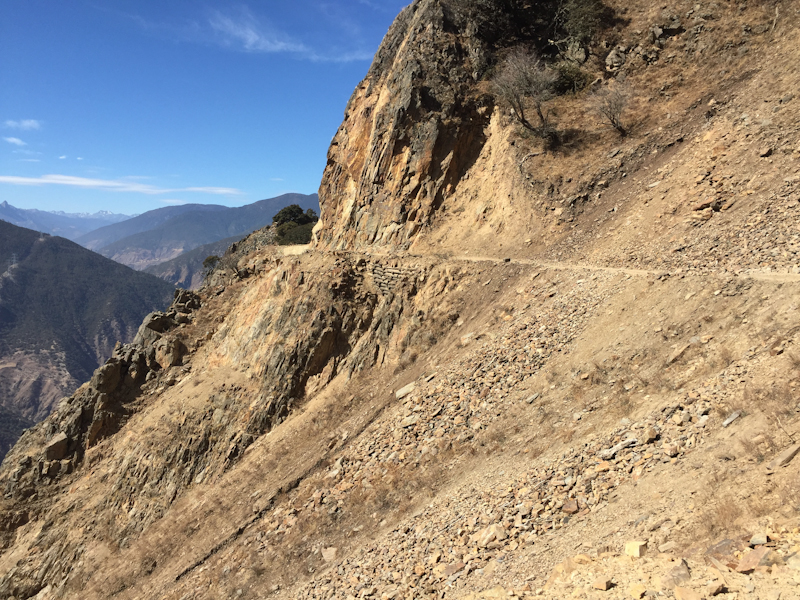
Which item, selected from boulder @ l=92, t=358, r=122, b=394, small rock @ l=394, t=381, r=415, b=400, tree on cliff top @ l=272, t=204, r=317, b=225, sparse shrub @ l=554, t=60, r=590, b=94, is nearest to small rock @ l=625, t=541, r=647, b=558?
small rock @ l=394, t=381, r=415, b=400

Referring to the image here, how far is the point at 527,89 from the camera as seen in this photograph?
22.8m

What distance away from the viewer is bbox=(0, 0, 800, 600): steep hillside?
709 cm

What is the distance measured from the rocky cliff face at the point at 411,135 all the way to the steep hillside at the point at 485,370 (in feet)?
0.55

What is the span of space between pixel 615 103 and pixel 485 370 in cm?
1489

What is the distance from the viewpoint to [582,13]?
25.5 metres

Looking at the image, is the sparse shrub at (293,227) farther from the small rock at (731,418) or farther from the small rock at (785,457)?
the small rock at (785,457)

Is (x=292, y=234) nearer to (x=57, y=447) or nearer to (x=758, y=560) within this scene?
(x=57, y=447)

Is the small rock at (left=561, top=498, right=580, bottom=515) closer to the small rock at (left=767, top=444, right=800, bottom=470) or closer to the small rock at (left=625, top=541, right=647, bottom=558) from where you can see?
the small rock at (left=625, top=541, right=647, bottom=558)

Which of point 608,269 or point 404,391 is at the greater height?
point 608,269

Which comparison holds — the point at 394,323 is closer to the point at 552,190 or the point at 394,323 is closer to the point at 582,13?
the point at 552,190

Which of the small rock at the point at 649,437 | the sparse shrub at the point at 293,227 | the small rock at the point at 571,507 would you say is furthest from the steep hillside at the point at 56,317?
the small rock at the point at 649,437

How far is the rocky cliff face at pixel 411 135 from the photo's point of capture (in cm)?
2350

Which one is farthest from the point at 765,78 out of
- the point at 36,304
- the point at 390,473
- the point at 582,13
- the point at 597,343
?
the point at 36,304

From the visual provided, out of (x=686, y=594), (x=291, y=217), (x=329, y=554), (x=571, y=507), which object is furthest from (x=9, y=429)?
(x=686, y=594)
